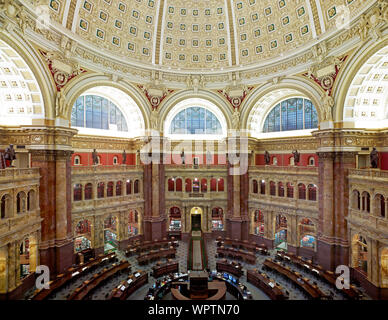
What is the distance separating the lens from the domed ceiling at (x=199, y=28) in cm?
2138

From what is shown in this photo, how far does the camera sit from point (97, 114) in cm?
2772

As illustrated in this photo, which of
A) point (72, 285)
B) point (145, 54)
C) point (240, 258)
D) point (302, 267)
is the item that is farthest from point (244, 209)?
point (145, 54)

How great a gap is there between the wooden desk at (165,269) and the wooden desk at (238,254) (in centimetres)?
542

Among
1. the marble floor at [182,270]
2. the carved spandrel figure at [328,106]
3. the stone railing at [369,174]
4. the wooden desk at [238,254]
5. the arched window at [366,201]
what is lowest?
the marble floor at [182,270]

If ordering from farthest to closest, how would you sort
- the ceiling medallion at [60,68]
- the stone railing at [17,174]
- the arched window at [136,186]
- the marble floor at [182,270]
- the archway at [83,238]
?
the arched window at [136,186] < the archway at [83,238] < the ceiling medallion at [60,68] < the marble floor at [182,270] < the stone railing at [17,174]

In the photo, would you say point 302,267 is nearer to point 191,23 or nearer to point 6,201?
point 6,201

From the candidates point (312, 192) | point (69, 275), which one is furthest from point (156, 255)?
point (312, 192)

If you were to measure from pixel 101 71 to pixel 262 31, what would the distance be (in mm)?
18762

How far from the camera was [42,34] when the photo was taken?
18281mm

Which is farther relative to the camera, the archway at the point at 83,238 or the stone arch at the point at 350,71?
the archway at the point at 83,238

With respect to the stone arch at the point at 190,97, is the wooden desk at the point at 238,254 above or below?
below

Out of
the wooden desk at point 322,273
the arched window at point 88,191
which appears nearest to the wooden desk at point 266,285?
the wooden desk at point 322,273

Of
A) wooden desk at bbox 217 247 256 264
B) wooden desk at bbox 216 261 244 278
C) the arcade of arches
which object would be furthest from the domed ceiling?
wooden desk at bbox 216 261 244 278

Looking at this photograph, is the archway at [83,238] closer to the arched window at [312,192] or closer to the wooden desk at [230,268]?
the wooden desk at [230,268]
